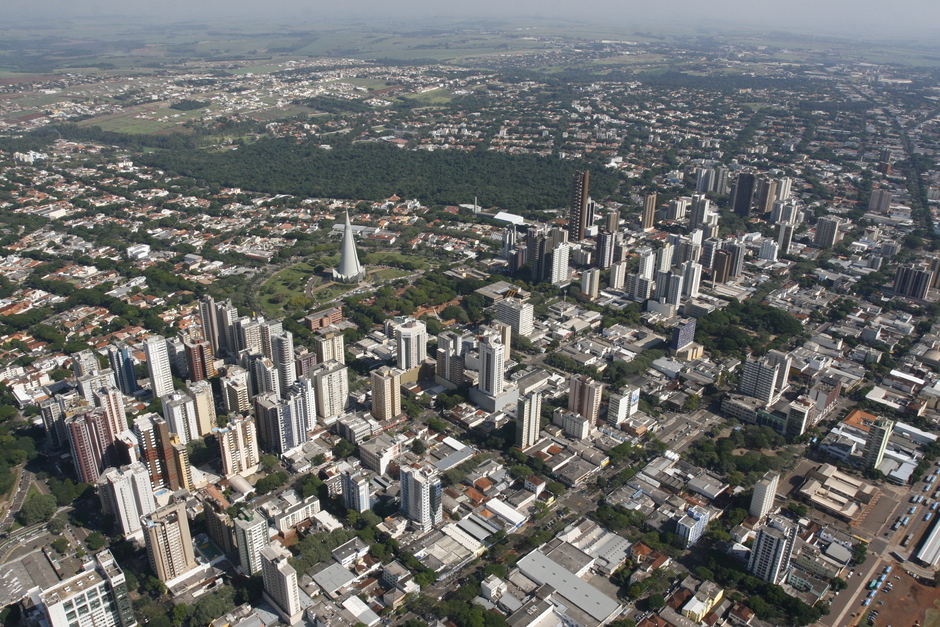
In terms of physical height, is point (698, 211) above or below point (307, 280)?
above

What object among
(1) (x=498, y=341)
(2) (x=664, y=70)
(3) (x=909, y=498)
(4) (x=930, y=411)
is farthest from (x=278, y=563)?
(2) (x=664, y=70)

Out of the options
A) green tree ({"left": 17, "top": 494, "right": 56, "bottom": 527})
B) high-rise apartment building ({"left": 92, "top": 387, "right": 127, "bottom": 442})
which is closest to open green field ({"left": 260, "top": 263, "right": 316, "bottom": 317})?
high-rise apartment building ({"left": 92, "top": 387, "right": 127, "bottom": 442})

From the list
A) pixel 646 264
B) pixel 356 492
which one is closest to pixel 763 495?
pixel 356 492

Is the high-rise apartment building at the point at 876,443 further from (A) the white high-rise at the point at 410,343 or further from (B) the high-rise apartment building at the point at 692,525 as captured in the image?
(A) the white high-rise at the point at 410,343

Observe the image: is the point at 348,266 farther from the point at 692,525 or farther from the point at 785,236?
the point at 785,236

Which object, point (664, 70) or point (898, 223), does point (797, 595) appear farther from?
point (664, 70)

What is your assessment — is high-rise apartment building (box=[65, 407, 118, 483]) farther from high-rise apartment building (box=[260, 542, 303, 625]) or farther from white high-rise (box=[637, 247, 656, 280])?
white high-rise (box=[637, 247, 656, 280])
